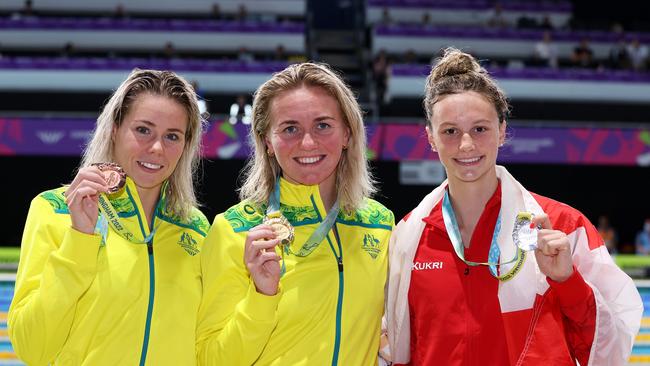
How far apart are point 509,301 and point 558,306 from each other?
→ 16 centimetres

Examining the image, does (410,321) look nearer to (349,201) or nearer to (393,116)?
(349,201)

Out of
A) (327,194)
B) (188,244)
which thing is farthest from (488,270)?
(188,244)

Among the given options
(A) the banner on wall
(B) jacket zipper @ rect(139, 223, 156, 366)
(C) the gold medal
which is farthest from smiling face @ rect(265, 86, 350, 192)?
(A) the banner on wall

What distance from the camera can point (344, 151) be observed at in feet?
8.50

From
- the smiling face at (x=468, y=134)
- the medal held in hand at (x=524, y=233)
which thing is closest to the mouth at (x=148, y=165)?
the smiling face at (x=468, y=134)

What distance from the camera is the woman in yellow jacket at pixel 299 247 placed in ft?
7.01

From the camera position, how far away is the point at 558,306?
88.1 inches

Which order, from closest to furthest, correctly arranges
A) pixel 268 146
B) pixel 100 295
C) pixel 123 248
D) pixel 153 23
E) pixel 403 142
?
pixel 100 295
pixel 123 248
pixel 268 146
pixel 403 142
pixel 153 23

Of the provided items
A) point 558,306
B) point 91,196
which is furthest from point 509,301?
point 91,196

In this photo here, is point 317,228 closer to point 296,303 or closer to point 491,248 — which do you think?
point 296,303

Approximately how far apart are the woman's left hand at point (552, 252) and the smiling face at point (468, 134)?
31 cm

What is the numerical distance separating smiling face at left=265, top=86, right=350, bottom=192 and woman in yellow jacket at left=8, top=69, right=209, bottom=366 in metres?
0.36

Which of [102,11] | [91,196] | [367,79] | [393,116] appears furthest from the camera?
[102,11]

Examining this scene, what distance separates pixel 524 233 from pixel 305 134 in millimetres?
779
